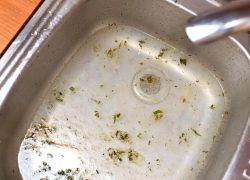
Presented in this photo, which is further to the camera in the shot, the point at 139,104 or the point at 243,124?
the point at 139,104

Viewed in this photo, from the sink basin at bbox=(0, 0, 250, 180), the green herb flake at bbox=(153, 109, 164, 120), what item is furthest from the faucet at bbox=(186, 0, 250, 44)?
the green herb flake at bbox=(153, 109, 164, 120)

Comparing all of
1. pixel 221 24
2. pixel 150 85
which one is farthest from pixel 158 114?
pixel 221 24

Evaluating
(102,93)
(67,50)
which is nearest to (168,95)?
(102,93)

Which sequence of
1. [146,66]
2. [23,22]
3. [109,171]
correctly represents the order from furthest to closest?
1. [146,66]
2. [109,171]
3. [23,22]

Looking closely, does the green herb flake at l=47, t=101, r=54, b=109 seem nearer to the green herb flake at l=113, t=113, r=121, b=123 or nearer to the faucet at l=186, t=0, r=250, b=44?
the green herb flake at l=113, t=113, r=121, b=123

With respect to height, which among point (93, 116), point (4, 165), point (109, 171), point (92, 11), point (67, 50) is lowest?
point (4, 165)

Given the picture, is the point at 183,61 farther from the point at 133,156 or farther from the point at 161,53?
the point at 133,156

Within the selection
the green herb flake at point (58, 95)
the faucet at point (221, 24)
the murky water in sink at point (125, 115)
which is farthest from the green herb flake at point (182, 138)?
the faucet at point (221, 24)

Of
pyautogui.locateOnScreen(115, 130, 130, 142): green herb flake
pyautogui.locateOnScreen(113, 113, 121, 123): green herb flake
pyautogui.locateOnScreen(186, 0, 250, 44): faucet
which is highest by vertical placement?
pyautogui.locateOnScreen(186, 0, 250, 44): faucet

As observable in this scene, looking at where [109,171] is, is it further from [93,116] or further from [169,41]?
[169,41]
